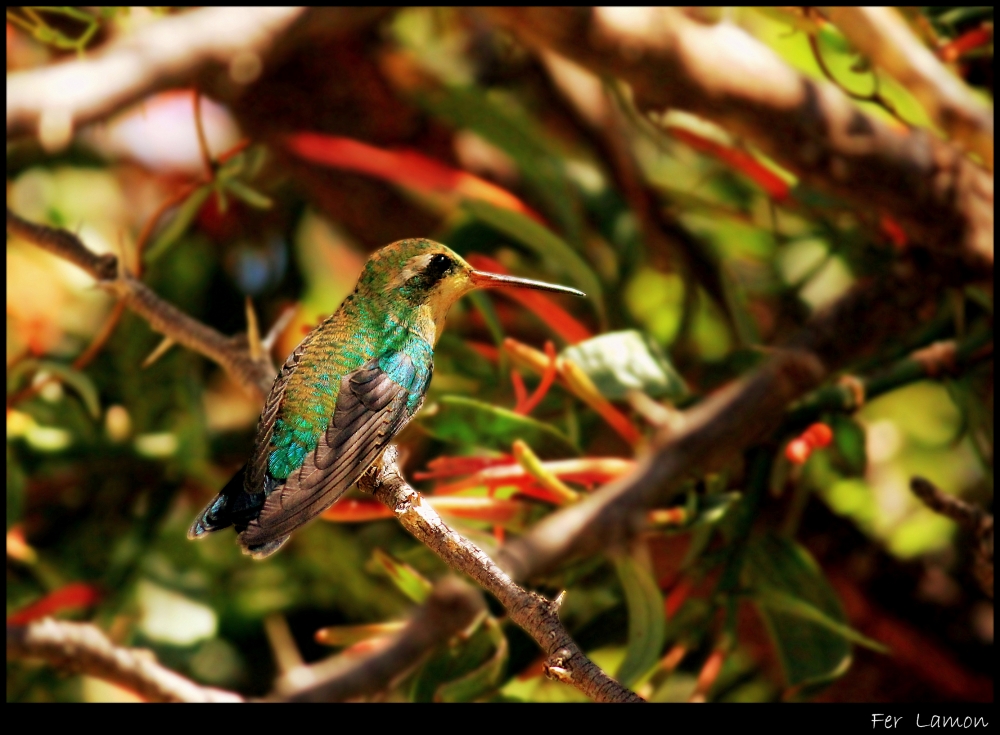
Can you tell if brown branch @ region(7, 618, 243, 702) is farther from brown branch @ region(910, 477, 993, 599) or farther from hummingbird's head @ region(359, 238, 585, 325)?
brown branch @ region(910, 477, 993, 599)

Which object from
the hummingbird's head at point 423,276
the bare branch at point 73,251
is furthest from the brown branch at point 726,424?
the bare branch at point 73,251

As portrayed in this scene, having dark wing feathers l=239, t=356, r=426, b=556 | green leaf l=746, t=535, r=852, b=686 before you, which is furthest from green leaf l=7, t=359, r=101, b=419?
green leaf l=746, t=535, r=852, b=686

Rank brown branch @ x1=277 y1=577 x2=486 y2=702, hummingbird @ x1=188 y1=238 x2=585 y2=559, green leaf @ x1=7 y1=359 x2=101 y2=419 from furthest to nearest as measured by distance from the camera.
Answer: green leaf @ x1=7 y1=359 x2=101 y2=419 < brown branch @ x1=277 y1=577 x2=486 y2=702 < hummingbird @ x1=188 y1=238 x2=585 y2=559

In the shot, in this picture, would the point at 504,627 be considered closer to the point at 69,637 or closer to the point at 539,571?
the point at 539,571

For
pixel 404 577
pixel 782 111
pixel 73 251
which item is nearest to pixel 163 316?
pixel 73 251

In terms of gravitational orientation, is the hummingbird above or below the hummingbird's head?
below

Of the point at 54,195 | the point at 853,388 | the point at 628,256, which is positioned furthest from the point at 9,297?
the point at 853,388

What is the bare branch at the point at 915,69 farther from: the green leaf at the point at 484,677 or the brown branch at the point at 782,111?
the green leaf at the point at 484,677
